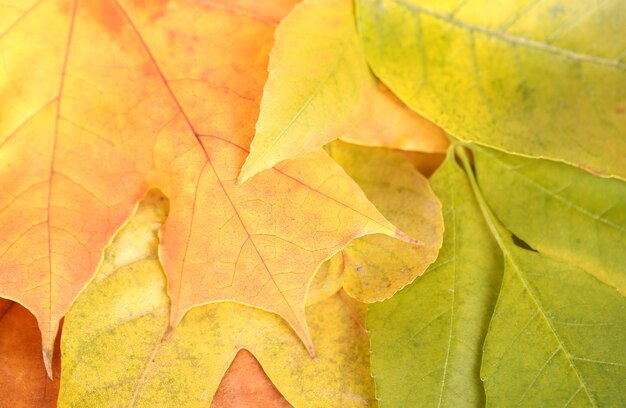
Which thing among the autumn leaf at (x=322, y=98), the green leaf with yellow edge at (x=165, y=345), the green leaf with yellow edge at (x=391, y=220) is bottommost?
the green leaf with yellow edge at (x=165, y=345)

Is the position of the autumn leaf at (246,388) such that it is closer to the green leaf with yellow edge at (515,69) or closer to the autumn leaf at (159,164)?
the autumn leaf at (159,164)

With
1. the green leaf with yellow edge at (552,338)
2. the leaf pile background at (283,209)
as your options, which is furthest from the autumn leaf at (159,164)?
the green leaf with yellow edge at (552,338)

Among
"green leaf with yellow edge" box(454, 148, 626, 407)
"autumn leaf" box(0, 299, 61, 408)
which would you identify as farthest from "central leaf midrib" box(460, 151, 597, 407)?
"autumn leaf" box(0, 299, 61, 408)

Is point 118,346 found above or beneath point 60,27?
beneath

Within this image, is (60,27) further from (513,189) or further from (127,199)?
(513,189)

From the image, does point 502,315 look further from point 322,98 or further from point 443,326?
point 322,98

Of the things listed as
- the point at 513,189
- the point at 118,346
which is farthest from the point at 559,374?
the point at 118,346
